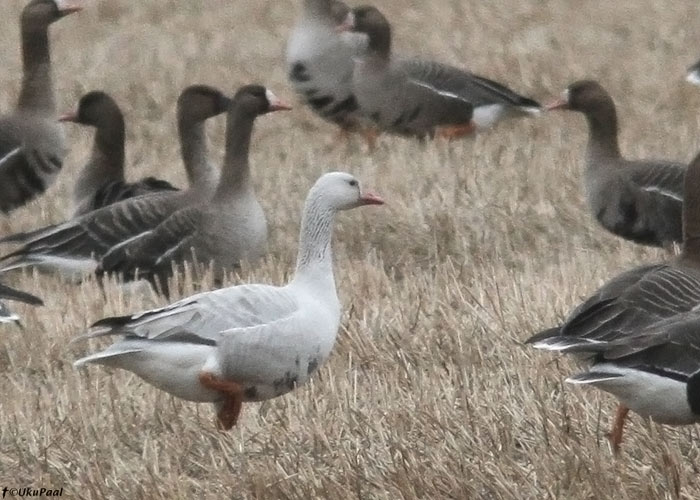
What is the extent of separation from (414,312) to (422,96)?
6.30 meters

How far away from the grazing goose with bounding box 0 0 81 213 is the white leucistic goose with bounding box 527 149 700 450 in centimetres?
530

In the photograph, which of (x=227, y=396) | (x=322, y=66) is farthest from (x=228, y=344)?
(x=322, y=66)

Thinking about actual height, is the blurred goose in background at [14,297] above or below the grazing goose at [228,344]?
below

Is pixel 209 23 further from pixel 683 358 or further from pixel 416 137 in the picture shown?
pixel 683 358

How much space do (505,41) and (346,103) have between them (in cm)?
304

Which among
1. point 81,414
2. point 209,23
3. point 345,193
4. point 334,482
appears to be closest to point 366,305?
point 345,193

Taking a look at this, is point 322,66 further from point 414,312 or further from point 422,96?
point 414,312

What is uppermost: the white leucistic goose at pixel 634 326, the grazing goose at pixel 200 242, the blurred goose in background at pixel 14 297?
the white leucistic goose at pixel 634 326

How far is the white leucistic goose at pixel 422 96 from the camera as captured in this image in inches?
507

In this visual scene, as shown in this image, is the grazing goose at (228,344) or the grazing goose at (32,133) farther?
the grazing goose at (32,133)

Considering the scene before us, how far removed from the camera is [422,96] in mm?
13008

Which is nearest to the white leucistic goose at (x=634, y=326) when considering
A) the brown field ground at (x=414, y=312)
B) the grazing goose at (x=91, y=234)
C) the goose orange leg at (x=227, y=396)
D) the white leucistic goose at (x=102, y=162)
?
the brown field ground at (x=414, y=312)

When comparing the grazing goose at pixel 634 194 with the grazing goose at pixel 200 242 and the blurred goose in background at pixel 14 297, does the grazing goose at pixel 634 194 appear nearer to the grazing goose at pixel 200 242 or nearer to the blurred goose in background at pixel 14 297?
the grazing goose at pixel 200 242

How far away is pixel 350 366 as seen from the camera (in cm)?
624
